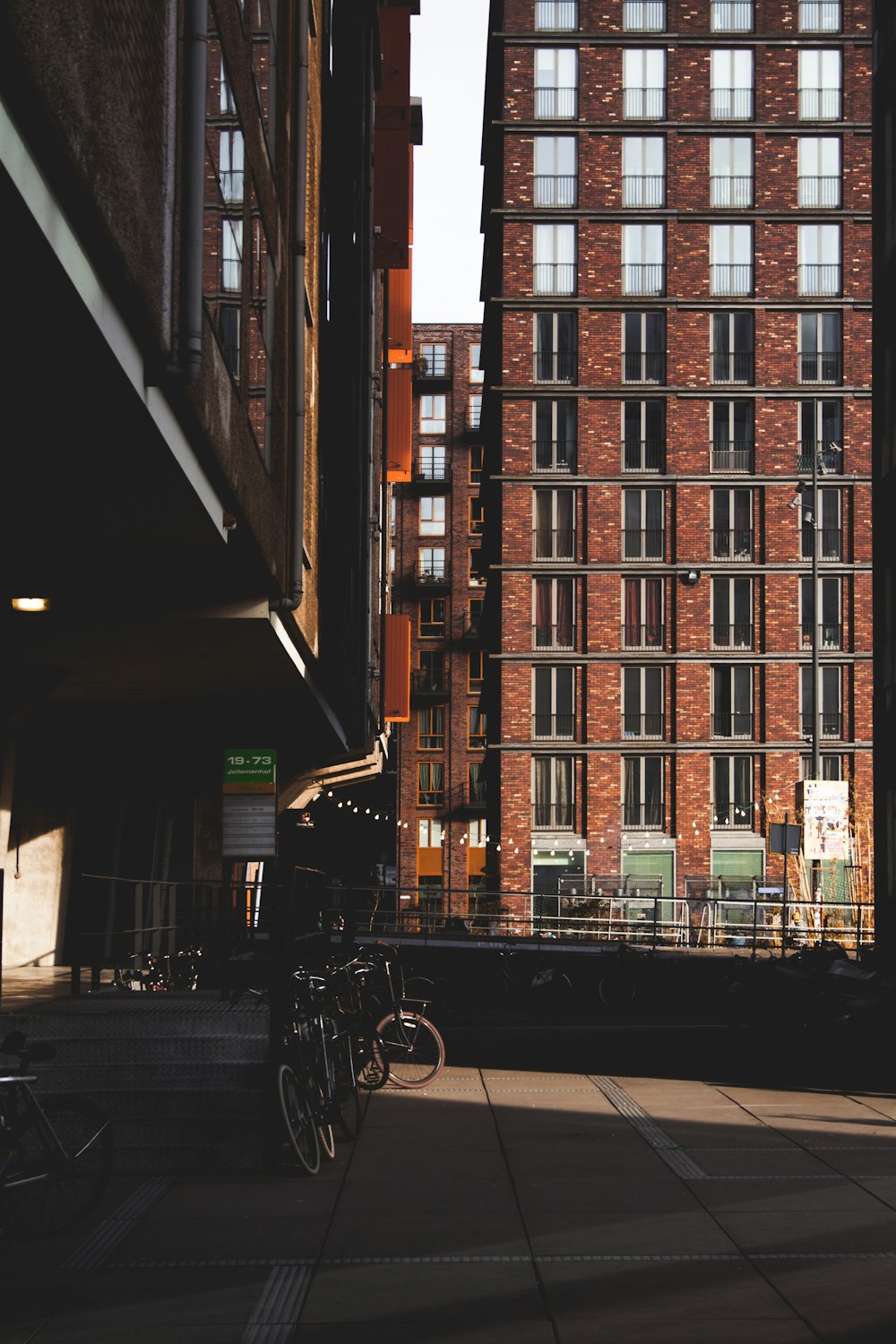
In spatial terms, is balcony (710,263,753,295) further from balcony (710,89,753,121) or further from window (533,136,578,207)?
window (533,136,578,207)

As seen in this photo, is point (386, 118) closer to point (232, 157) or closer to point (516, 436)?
point (516, 436)

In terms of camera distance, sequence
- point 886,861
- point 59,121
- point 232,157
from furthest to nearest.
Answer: point 886,861 → point 232,157 → point 59,121

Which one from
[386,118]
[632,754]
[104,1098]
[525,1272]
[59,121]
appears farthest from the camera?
[632,754]

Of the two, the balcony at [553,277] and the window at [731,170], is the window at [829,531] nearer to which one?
the window at [731,170]

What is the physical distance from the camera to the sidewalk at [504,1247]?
692cm

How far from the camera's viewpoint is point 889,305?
2770 centimetres

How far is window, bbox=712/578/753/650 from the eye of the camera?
181 feet

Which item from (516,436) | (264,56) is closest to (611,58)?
(516,436)

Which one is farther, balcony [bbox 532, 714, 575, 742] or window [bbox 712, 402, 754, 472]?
window [bbox 712, 402, 754, 472]

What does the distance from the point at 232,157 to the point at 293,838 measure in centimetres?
558

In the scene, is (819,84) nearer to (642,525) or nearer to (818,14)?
(818,14)

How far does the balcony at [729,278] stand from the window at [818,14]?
26.8 ft

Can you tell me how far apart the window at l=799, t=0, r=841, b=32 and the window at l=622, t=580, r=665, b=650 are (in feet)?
63.8

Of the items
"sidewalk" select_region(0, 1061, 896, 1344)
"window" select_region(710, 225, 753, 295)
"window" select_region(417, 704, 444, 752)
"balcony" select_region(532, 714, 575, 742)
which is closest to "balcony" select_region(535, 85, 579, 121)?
"window" select_region(710, 225, 753, 295)
